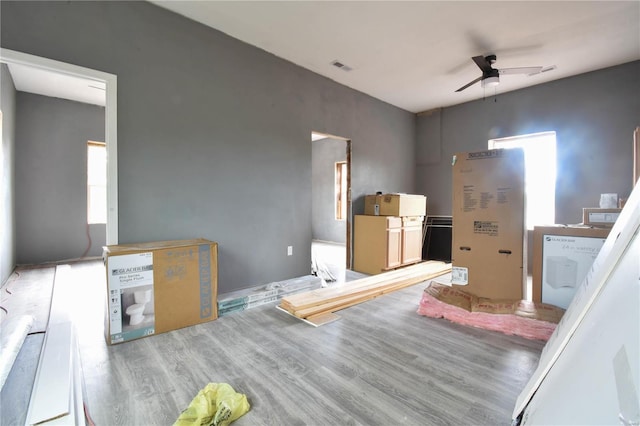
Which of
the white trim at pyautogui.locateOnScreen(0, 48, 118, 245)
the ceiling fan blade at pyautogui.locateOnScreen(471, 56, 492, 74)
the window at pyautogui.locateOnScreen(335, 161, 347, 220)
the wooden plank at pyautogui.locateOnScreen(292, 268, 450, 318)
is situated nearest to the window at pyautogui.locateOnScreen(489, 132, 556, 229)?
the ceiling fan blade at pyautogui.locateOnScreen(471, 56, 492, 74)

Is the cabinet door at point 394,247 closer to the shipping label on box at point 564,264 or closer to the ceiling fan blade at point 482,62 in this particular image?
the shipping label on box at point 564,264

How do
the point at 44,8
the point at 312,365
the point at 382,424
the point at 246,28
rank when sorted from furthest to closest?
the point at 246,28 < the point at 44,8 < the point at 312,365 < the point at 382,424

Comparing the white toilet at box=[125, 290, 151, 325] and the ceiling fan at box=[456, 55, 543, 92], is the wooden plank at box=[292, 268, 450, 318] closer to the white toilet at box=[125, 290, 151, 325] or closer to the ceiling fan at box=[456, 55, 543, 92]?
the white toilet at box=[125, 290, 151, 325]

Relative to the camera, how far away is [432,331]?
7.47ft

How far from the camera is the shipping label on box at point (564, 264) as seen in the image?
2.19m

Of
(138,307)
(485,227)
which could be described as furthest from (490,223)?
(138,307)

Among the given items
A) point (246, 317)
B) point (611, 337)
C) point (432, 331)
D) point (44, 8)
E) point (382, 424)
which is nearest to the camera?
point (611, 337)

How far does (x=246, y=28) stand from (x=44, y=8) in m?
1.58

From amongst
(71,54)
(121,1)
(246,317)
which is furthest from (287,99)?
(246,317)

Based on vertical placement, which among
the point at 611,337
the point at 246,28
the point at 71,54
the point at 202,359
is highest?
the point at 246,28

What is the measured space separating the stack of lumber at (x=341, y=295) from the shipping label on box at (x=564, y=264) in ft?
4.91

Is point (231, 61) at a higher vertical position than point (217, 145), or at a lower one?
higher

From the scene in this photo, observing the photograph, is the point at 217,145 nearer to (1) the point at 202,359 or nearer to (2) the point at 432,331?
(1) the point at 202,359

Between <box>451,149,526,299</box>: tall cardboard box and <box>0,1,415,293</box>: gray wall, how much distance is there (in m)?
1.92
